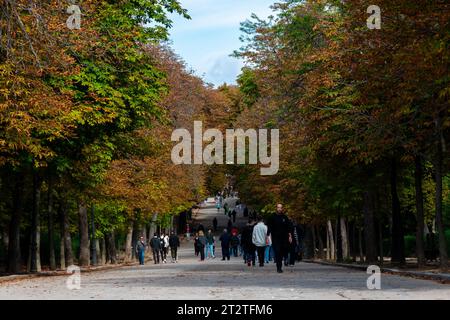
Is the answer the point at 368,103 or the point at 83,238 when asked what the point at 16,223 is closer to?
the point at 83,238

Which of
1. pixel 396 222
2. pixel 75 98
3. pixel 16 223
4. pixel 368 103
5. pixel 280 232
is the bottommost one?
pixel 280 232

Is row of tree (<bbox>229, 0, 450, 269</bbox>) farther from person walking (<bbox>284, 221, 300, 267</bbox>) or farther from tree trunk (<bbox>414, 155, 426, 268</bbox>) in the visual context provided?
person walking (<bbox>284, 221, 300, 267</bbox>)

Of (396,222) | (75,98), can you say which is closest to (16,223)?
(75,98)

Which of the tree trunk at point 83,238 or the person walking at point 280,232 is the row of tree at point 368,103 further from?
the tree trunk at point 83,238

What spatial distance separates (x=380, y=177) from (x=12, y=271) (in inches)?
597

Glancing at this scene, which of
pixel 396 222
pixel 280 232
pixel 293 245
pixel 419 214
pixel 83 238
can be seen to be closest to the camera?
pixel 280 232

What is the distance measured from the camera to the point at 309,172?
4816 cm

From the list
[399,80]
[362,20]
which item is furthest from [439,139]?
[362,20]

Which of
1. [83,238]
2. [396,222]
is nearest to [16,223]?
[83,238]

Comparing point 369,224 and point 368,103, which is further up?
point 368,103

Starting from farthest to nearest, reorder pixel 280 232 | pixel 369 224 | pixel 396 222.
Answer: pixel 369 224 < pixel 396 222 < pixel 280 232

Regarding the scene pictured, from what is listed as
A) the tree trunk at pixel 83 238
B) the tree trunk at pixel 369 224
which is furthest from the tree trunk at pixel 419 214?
the tree trunk at pixel 83 238

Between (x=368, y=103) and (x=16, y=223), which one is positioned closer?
(x=368, y=103)

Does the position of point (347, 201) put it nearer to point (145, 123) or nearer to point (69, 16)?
point (145, 123)
